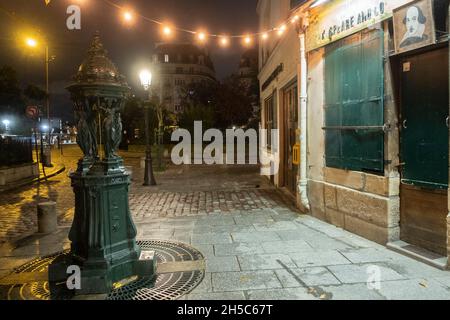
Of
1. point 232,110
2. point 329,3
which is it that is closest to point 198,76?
point 232,110

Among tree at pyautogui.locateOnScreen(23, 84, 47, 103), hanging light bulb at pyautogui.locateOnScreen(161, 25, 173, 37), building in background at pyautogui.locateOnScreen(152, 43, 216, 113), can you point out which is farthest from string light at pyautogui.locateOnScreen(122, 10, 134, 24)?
building in background at pyautogui.locateOnScreen(152, 43, 216, 113)

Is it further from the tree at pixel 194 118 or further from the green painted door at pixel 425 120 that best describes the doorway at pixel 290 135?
the tree at pixel 194 118

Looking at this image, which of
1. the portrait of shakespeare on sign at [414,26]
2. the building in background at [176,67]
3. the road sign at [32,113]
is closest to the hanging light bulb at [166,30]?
the portrait of shakespeare on sign at [414,26]

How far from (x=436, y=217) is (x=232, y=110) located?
36.2m

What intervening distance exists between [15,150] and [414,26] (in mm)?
16184

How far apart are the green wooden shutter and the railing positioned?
1360cm

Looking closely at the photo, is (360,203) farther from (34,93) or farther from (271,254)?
(34,93)

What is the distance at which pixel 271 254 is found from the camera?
547 cm

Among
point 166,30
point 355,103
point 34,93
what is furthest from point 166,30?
point 34,93

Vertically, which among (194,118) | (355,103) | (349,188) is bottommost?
(349,188)

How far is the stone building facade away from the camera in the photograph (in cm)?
495

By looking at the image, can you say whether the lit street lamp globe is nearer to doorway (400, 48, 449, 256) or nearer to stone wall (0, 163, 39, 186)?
stone wall (0, 163, 39, 186)

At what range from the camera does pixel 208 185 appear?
528 inches
